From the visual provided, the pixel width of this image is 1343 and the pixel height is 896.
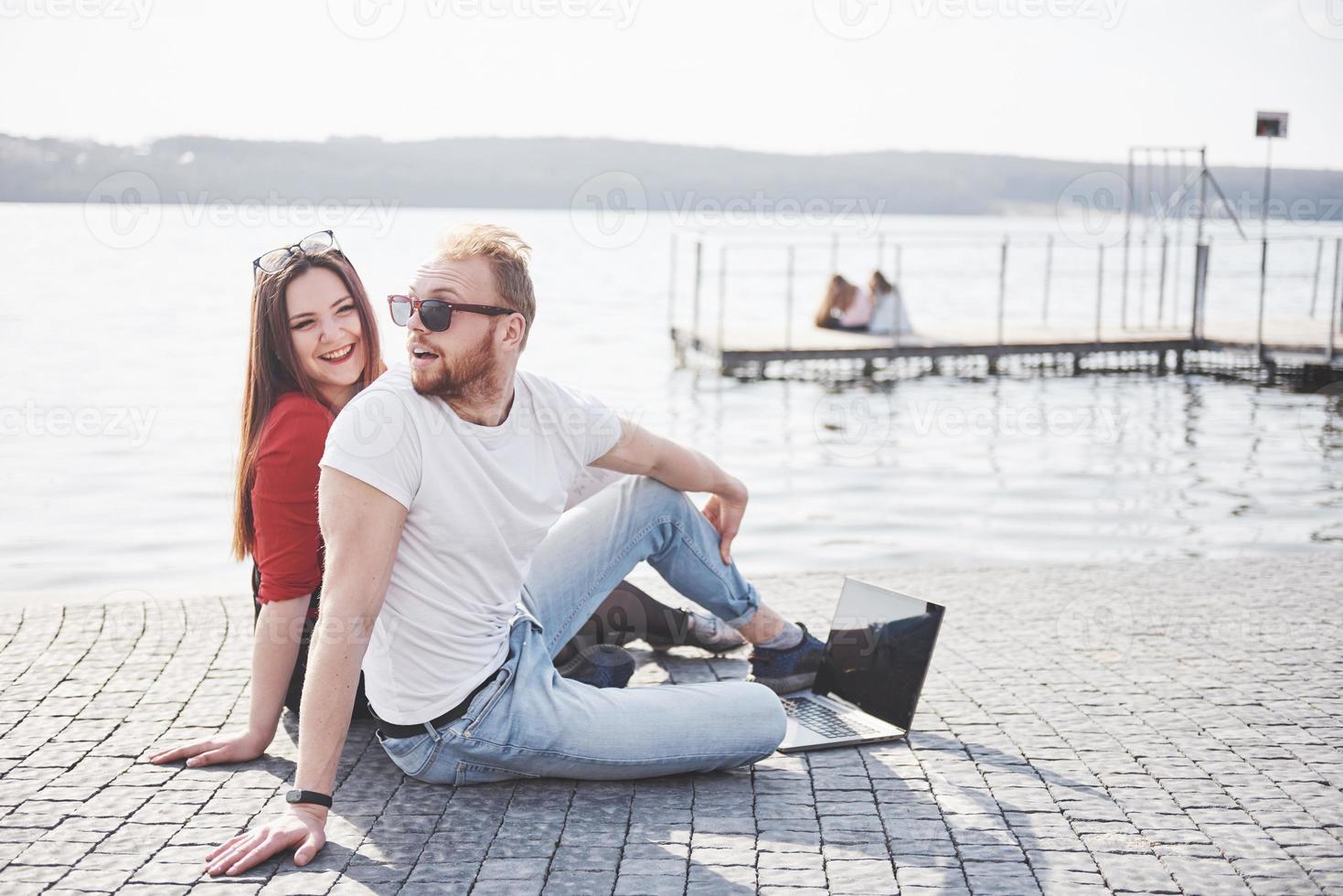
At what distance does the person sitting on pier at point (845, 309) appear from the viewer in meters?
21.6

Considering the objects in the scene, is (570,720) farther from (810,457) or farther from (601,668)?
(810,457)

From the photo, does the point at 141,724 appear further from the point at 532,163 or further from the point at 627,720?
the point at 532,163

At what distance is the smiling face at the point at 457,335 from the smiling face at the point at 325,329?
2.19ft

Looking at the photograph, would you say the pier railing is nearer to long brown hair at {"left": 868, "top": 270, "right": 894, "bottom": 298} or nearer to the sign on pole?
long brown hair at {"left": 868, "top": 270, "right": 894, "bottom": 298}

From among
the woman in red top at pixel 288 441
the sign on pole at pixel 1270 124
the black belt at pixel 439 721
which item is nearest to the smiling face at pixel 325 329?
the woman in red top at pixel 288 441

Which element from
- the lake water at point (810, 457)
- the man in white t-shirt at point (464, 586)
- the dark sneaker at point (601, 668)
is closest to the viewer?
the man in white t-shirt at point (464, 586)

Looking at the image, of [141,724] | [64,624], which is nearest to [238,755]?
[141,724]

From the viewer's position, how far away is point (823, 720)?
4.28 meters

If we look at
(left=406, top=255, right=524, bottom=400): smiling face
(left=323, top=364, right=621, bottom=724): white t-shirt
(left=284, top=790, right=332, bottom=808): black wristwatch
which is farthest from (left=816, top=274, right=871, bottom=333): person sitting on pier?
(left=284, top=790, right=332, bottom=808): black wristwatch

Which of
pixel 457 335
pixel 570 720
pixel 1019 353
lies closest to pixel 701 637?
pixel 570 720

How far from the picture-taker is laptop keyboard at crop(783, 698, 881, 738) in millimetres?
4172

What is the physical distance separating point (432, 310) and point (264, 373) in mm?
853

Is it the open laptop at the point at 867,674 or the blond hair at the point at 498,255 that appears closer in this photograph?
the blond hair at the point at 498,255

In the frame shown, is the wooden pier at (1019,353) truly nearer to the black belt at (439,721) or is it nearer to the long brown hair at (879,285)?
the long brown hair at (879,285)
